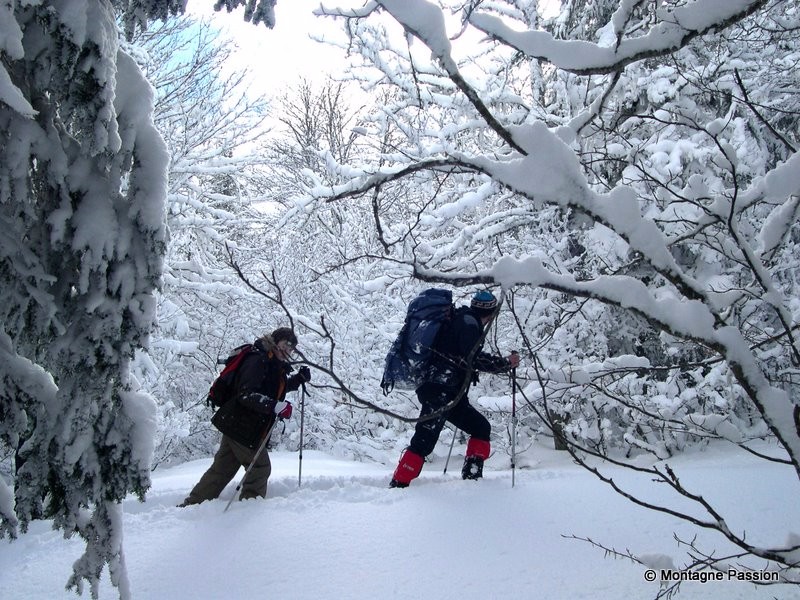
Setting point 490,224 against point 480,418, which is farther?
point 490,224

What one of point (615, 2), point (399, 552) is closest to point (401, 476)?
point (399, 552)

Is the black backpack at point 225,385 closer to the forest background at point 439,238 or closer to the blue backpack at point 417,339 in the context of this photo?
the forest background at point 439,238

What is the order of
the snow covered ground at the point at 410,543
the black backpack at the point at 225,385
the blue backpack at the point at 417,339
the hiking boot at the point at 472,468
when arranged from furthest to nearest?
the hiking boot at the point at 472,468 < the black backpack at the point at 225,385 < the blue backpack at the point at 417,339 < the snow covered ground at the point at 410,543

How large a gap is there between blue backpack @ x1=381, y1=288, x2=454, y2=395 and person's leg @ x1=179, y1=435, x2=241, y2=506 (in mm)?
1317

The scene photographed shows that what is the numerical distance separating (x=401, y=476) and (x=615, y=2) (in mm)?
6037

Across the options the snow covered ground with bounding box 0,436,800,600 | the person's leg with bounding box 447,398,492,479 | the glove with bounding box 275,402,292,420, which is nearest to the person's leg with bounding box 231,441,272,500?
the glove with bounding box 275,402,292,420

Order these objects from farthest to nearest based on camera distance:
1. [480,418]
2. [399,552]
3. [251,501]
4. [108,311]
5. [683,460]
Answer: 1. [683,460]
2. [480,418]
3. [251,501]
4. [399,552]
5. [108,311]

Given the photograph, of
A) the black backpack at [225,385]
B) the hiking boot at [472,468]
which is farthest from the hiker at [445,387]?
the black backpack at [225,385]

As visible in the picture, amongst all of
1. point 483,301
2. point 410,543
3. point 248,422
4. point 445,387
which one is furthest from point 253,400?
point 483,301

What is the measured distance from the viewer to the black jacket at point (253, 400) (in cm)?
464

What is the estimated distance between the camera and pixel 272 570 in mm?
3098

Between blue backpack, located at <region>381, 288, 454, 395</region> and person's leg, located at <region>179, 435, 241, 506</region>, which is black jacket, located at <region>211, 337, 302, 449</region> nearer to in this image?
person's leg, located at <region>179, 435, 241, 506</region>

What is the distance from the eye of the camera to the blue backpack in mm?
4609

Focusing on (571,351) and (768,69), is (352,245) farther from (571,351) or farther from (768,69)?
(768,69)
